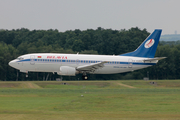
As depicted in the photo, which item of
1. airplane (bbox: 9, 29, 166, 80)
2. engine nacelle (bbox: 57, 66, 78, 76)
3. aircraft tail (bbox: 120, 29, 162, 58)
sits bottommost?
engine nacelle (bbox: 57, 66, 78, 76)

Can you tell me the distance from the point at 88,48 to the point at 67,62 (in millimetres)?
61247

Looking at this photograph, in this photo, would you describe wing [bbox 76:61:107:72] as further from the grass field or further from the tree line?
the tree line

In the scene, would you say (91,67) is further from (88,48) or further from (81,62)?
(88,48)

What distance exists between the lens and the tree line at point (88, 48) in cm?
8792

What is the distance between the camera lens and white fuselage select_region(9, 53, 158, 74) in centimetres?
5406

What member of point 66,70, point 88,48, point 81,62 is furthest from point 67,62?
point 88,48

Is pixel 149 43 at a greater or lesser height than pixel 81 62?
greater

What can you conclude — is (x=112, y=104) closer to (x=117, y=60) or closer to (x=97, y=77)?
(x=117, y=60)

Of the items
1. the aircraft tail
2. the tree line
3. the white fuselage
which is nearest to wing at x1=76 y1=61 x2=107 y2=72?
the white fuselage

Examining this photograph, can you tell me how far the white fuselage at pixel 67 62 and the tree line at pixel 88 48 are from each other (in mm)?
29185

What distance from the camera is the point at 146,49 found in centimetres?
5819

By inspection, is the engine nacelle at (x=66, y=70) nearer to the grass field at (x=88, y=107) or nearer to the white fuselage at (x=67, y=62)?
the white fuselage at (x=67, y=62)

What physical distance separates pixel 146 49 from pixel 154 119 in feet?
110

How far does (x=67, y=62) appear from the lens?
54.5 meters
